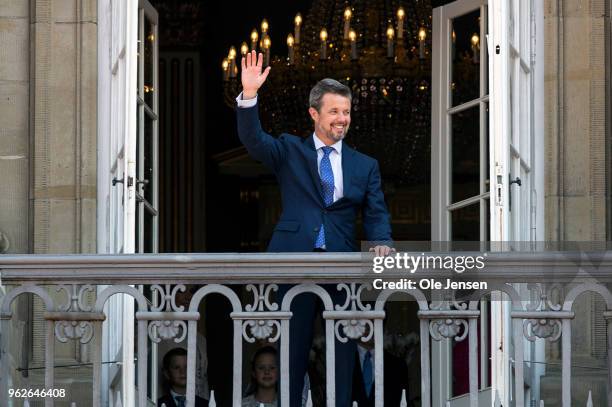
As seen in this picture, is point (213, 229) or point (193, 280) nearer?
point (193, 280)

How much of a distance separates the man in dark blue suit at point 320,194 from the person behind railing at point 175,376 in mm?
1249

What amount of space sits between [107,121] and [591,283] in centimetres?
277

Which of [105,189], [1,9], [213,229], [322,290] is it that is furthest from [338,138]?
[213,229]

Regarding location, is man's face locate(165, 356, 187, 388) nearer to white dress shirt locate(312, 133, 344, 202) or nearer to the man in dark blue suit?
the man in dark blue suit

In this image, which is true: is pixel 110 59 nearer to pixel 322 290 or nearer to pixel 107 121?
pixel 107 121

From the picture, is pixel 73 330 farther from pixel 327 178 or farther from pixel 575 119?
pixel 575 119

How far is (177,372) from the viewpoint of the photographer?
9055 millimetres

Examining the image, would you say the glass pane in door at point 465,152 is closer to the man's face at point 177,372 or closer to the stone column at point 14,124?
the man's face at point 177,372

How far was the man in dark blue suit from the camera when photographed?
7.82 m

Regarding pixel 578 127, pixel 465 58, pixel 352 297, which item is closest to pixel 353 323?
pixel 352 297

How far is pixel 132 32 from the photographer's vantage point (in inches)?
344

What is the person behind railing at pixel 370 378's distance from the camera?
8.20 metres

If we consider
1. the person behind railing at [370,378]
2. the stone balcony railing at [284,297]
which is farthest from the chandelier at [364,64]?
the stone balcony railing at [284,297]

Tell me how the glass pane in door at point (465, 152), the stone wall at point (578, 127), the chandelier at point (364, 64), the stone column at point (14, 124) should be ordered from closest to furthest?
the stone wall at point (578, 127)
the stone column at point (14, 124)
the glass pane in door at point (465, 152)
the chandelier at point (364, 64)
